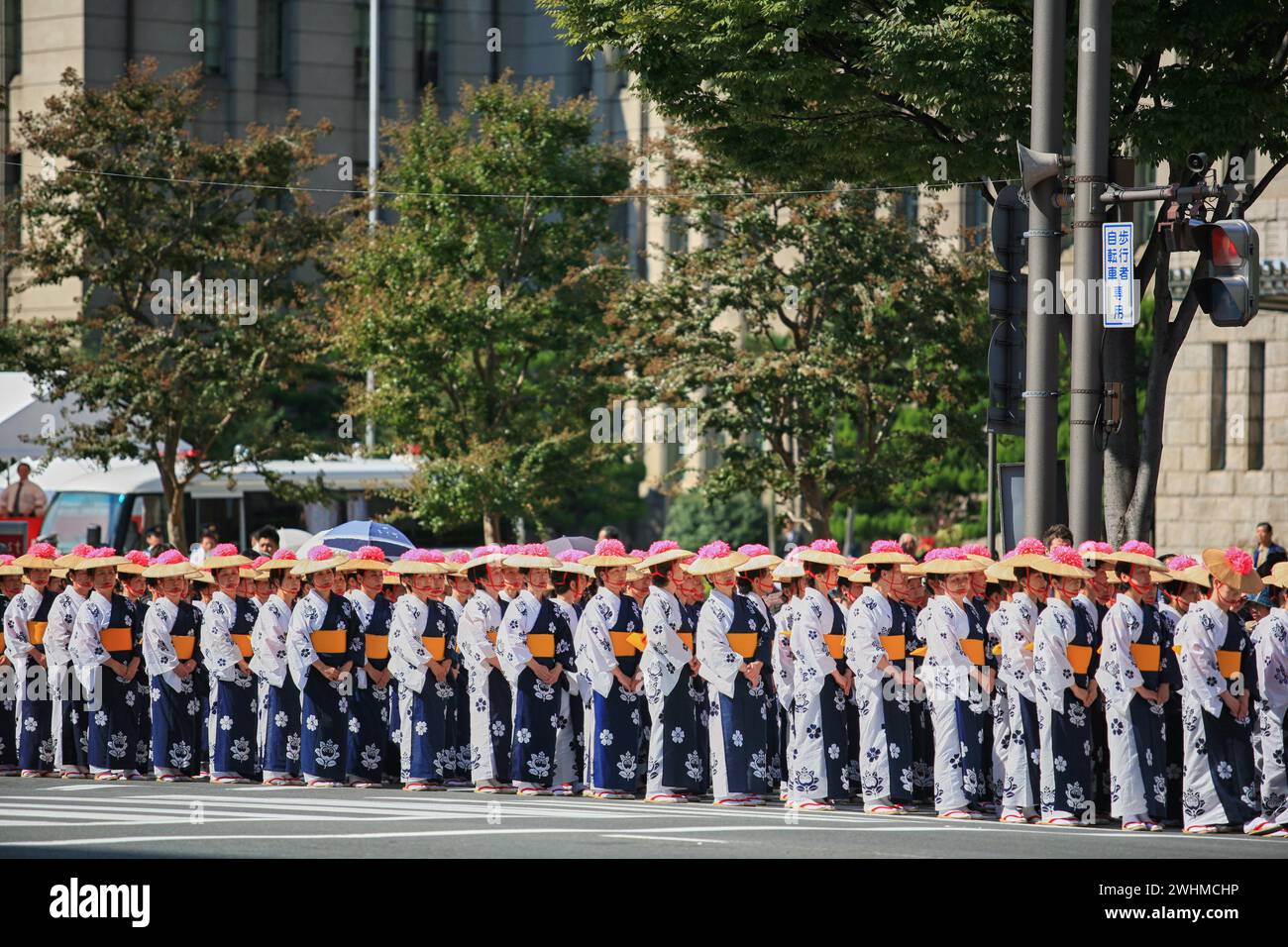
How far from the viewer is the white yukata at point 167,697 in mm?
15656

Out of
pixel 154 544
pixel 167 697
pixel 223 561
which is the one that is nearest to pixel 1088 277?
pixel 223 561

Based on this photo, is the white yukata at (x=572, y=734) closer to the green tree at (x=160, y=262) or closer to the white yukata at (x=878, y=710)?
the white yukata at (x=878, y=710)

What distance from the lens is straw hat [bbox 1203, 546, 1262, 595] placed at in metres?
12.6

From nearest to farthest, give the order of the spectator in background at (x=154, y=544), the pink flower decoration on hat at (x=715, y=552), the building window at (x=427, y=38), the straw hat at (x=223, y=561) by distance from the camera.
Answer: the pink flower decoration on hat at (x=715, y=552), the straw hat at (x=223, y=561), the spectator in background at (x=154, y=544), the building window at (x=427, y=38)

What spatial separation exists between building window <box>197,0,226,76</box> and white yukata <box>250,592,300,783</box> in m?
37.9

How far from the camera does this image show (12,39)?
49125 mm

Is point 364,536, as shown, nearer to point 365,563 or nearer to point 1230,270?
point 365,563

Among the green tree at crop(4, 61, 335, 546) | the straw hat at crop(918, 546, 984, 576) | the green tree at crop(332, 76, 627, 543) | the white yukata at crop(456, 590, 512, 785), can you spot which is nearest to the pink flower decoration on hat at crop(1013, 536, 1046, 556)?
the straw hat at crop(918, 546, 984, 576)

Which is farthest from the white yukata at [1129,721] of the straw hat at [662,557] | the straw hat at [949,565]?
the straw hat at [662,557]

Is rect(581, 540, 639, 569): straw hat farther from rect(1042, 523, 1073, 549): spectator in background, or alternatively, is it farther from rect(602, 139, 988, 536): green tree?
rect(602, 139, 988, 536): green tree

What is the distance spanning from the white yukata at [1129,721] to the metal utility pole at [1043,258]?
1285mm

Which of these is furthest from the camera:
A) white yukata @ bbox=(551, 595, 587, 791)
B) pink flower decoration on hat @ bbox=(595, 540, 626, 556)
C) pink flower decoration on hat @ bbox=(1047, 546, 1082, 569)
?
white yukata @ bbox=(551, 595, 587, 791)

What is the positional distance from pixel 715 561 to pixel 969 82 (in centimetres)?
431

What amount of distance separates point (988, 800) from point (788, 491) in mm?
12329
